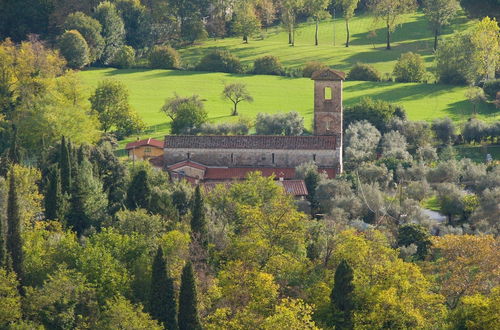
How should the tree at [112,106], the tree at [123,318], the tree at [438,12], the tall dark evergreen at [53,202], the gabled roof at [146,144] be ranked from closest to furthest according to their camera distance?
the tree at [123,318] < the tall dark evergreen at [53,202] < the gabled roof at [146,144] < the tree at [112,106] < the tree at [438,12]

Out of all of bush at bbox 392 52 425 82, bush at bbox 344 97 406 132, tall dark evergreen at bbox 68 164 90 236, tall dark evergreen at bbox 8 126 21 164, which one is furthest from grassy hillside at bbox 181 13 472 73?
tall dark evergreen at bbox 68 164 90 236

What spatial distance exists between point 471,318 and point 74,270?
63.1ft

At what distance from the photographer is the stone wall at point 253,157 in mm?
87875

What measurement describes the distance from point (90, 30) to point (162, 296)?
2922 inches

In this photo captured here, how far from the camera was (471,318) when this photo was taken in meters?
56.0

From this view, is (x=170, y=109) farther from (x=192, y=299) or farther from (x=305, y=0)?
(x=192, y=299)

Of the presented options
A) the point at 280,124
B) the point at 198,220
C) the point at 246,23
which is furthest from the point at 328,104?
Answer: the point at 246,23

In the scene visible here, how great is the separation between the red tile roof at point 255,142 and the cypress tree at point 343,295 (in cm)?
3017

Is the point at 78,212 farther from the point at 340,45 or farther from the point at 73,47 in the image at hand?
the point at 340,45

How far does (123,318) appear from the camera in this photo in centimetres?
5622

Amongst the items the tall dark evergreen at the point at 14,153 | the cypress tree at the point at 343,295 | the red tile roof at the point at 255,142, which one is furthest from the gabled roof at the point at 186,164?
the cypress tree at the point at 343,295

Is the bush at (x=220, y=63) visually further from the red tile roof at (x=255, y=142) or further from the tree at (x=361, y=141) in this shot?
the red tile roof at (x=255, y=142)

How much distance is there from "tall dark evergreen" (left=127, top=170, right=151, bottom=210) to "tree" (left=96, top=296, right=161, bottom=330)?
1641 centimetres

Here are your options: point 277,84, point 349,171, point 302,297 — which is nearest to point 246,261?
point 302,297
